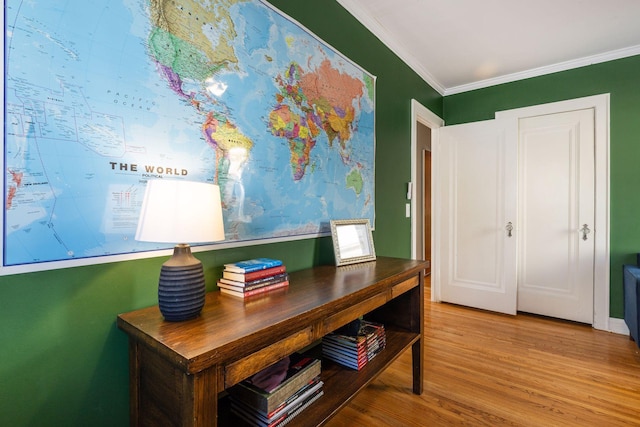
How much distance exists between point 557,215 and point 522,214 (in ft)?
0.94

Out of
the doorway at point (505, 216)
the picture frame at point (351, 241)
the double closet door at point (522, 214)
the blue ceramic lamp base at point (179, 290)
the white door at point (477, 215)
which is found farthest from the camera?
the white door at point (477, 215)

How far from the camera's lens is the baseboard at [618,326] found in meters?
2.76

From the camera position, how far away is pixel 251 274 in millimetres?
1211

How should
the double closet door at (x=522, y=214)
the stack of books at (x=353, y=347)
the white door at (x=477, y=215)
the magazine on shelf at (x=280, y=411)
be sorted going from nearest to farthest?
the magazine on shelf at (x=280, y=411) → the stack of books at (x=353, y=347) → the double closet door at (x=522, y=214) → the white door at (x=477, y=215)

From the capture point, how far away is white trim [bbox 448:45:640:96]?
2.78 m

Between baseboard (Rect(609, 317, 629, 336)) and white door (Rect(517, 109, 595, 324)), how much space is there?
5.7 inches

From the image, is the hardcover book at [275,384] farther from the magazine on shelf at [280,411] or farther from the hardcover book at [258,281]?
the hardcover book at [258,281]

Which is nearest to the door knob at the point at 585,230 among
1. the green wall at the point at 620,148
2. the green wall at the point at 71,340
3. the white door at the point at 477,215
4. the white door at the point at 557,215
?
the white door at the point at 557,215

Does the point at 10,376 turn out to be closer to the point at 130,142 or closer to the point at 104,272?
the point at 104,272

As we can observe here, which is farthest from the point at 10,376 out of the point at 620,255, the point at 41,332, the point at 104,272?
the point at 620,255

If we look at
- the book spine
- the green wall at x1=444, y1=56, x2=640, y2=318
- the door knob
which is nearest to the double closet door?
the door knob

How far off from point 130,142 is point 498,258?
336 centimetres

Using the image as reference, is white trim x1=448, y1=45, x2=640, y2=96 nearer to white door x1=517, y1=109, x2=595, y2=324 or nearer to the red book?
white door x1=517, y1=109, x2=595, y2=324

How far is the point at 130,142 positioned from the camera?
1050 millimetres
